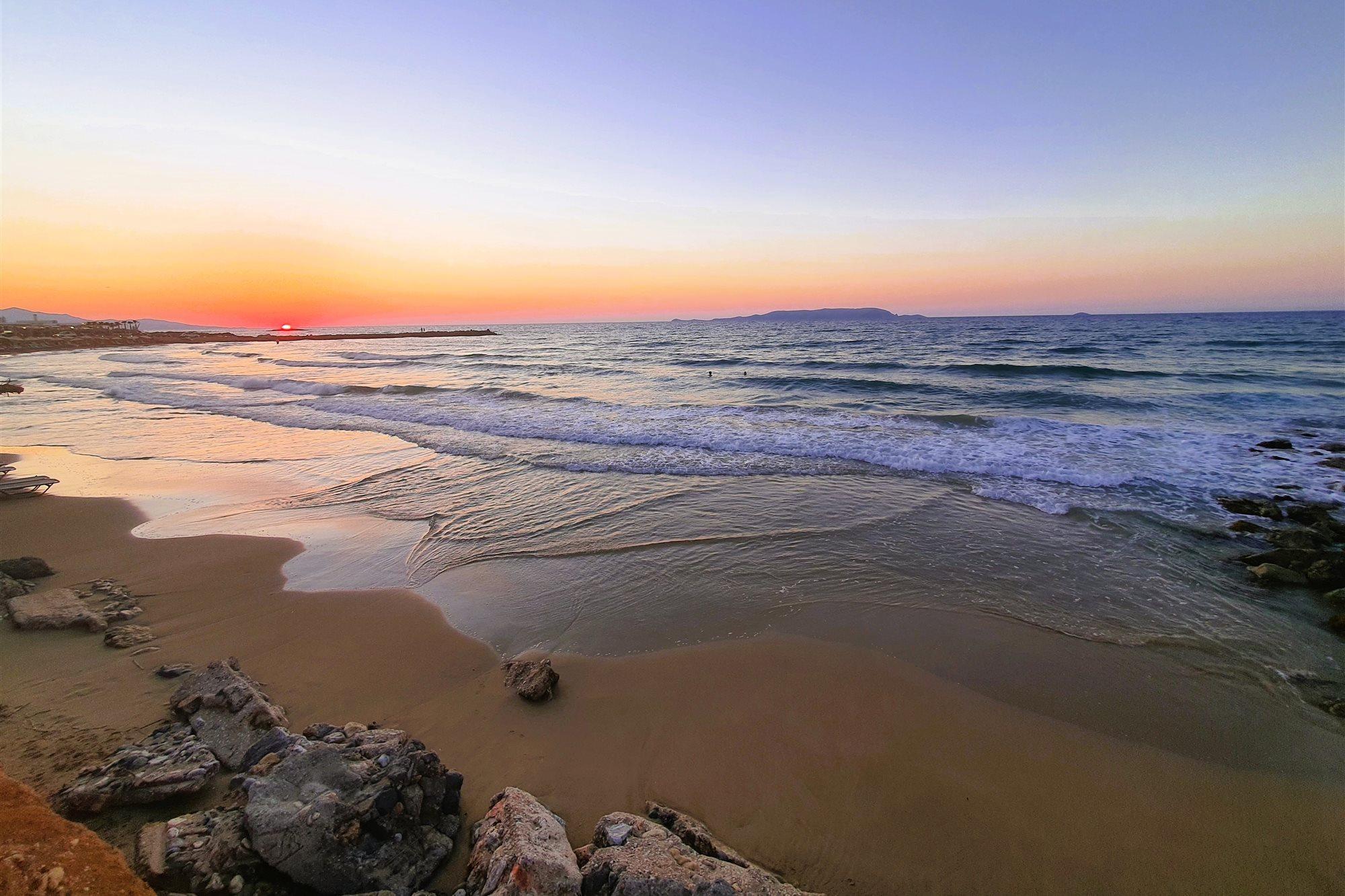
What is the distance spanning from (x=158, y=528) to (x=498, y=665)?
6973 mm

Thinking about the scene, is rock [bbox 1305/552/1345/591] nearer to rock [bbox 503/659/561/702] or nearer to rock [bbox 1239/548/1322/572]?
rock [bbox 1239/548/1322/572]

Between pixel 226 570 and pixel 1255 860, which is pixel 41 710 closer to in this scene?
pixel 226 570

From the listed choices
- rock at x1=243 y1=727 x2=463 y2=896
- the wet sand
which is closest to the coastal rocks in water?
the wet sand

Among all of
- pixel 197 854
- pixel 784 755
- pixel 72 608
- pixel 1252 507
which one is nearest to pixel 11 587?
pixel 72 608

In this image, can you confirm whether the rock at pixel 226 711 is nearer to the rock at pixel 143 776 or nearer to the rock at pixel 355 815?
the rock at pixel 143 776

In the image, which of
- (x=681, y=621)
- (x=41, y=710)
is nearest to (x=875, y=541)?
(x=681, y=621)

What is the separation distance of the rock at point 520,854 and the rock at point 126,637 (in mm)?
4316

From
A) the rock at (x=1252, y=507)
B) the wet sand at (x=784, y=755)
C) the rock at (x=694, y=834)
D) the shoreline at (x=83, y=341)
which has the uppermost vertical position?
the shoreline at (x=83, y=341)

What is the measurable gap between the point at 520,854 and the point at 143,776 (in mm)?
2408

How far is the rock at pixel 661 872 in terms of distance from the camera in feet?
8.05

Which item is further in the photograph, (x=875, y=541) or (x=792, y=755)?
(x=875, y=541)

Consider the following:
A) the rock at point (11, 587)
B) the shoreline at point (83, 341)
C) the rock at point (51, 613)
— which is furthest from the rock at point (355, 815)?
the shoreline at point (83, 341)

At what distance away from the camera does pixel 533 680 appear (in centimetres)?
445

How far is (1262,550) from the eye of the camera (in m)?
7.35
